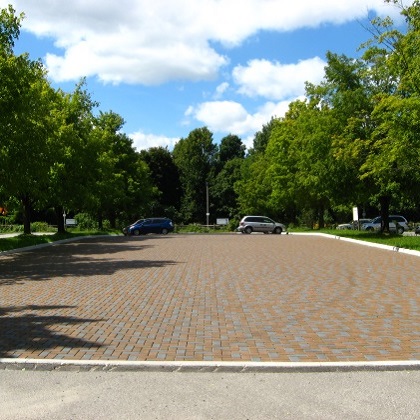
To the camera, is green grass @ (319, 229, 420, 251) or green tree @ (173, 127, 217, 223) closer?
green grass @ (319, 229, 420, 251)

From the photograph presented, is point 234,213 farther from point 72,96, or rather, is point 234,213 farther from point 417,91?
point 417,91

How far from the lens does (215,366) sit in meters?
5.71

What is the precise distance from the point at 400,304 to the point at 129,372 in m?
5.74

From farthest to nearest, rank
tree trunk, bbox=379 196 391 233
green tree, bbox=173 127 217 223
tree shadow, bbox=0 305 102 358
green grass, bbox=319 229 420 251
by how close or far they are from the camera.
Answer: green tree, bbox=173 127 217 223 < tree trunk, bbox=379 196 391 233 < green grass, bbox=319 229 420 251 < tree shadow, bbox=0 305 102 358

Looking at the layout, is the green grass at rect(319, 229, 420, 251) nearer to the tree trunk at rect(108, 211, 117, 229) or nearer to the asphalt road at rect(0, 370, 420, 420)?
the asphalt road at rect(0, 370, 420, 420)

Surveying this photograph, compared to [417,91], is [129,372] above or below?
below

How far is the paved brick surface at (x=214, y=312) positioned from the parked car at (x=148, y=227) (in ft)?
107

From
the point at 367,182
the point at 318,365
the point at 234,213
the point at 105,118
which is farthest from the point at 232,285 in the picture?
the point at 234,213

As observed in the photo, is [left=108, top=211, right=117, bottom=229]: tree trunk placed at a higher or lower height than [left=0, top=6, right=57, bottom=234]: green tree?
lower

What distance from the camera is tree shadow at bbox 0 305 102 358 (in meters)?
6.68

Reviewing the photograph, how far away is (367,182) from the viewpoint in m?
30.0

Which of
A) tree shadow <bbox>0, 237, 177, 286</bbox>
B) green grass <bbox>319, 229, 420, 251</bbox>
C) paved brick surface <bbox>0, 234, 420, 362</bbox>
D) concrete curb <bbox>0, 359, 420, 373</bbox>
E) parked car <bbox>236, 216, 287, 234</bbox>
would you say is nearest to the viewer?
concrete curb <bbox>0, 359, 420, 373</bbox>

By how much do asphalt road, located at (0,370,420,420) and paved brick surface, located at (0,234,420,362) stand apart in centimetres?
62

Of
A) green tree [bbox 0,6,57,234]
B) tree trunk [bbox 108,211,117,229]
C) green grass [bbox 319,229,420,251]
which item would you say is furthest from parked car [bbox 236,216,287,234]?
green tree [bbox 0,6,57,234]
